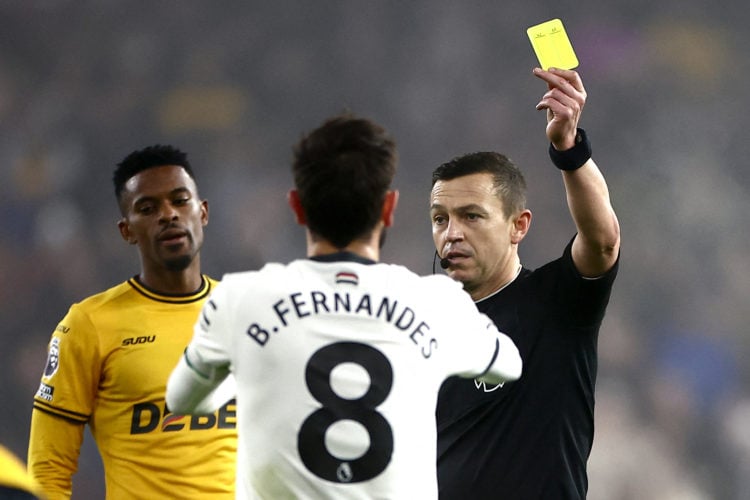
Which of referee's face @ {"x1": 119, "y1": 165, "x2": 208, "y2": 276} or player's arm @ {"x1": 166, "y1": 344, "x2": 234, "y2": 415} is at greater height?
referee's face @ {"x1": 119, "y1": 165, "x2": 208, "y2": 276}

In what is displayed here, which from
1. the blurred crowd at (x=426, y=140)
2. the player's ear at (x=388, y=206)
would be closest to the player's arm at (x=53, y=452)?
the player's ear at (x=388, y=206)

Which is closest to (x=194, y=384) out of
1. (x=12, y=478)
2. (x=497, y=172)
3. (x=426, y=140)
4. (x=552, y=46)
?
(x=12, y=478)

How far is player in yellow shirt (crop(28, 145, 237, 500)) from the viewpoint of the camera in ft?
9.69

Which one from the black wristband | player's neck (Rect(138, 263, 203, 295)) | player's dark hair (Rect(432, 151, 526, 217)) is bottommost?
player's neck (Rect(138, 263, 203, 295))

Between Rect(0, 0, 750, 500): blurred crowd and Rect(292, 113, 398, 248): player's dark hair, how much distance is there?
169 inches

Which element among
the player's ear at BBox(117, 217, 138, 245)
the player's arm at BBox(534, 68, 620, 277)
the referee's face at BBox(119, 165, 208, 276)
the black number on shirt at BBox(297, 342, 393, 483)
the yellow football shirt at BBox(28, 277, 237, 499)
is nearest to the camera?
the black number on shirt at BBox(297, 342, 393, 483)

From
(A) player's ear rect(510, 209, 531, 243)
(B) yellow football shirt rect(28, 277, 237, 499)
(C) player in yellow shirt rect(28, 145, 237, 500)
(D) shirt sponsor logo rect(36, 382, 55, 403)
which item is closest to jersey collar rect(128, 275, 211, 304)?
(C) player in yellow shirt rect(28, 145, 237, 500)

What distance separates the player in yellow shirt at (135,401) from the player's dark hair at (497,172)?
0.87 metres

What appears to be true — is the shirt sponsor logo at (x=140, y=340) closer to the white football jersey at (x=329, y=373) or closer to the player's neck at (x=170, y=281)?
the player's neck at (x=170, y=281)

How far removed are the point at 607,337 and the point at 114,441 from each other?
3.98 m

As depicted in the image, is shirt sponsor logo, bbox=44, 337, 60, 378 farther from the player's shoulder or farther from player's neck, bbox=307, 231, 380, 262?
player's neck, bbox=307, 231, 380, 262

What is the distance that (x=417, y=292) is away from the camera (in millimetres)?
2014

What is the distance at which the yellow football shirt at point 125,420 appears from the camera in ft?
9.68

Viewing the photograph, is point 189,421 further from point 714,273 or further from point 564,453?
point 714,273
